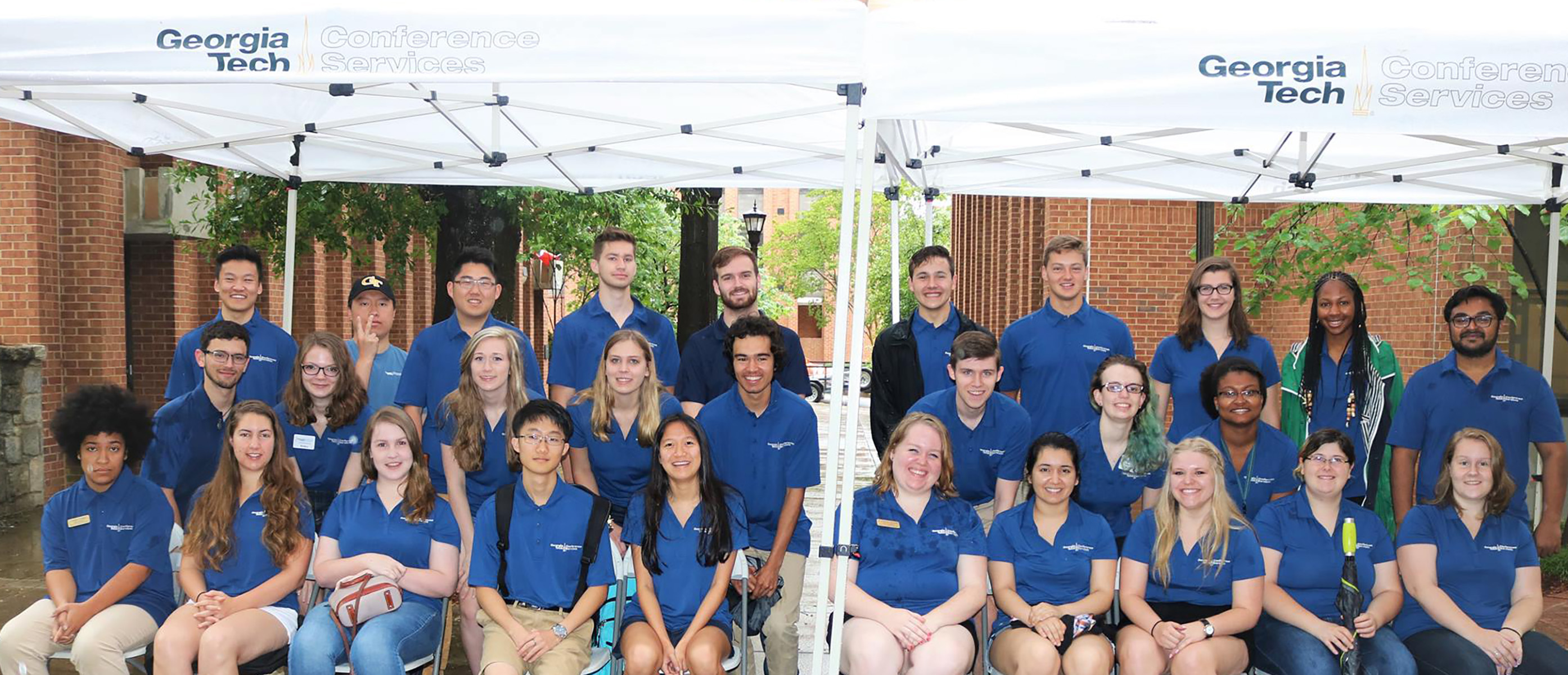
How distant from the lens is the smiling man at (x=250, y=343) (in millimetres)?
5660

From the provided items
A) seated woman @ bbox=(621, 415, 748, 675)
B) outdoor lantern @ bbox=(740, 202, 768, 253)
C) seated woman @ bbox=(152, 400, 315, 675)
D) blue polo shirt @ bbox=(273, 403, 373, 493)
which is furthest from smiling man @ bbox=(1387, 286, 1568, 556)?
outdoor lantern @ bbox=(740, 202, 768, 253)

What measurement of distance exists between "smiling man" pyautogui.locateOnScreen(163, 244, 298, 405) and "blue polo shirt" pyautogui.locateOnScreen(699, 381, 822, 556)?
2157mm

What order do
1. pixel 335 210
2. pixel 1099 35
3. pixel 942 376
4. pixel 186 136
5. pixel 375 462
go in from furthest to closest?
pixel 335 210 → pixel 186 136 → pixel 942 376 → pixel 375 462 → pixel 1099 35

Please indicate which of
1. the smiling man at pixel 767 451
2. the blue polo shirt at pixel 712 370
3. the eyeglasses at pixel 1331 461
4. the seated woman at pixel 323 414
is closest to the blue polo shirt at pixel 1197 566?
the eyeglasses at pixel 1331 461

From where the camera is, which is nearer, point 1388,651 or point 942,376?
point 1388,651

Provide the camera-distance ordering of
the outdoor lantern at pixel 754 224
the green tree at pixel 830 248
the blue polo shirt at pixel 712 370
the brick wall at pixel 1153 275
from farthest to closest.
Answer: the green tree at pixel 830 248
the outdoor lantern at pixel 754 224
the brick wall at pixel 1153 275
the blue polo shirt at pixel 712 370

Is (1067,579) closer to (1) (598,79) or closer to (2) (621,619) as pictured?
(2) (621,619)

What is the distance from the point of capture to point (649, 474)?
4961mm

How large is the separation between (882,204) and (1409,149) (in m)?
28.9

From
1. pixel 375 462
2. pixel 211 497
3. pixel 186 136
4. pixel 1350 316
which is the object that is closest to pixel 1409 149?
pixel 1350 316

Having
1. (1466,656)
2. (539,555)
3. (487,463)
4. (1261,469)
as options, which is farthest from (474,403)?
(1466,656)

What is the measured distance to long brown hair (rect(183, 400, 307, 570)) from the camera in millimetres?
4707

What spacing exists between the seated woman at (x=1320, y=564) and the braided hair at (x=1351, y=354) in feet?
3.06

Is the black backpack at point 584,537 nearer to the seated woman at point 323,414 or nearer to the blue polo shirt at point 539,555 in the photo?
the blue polo shirt at point 539,555
